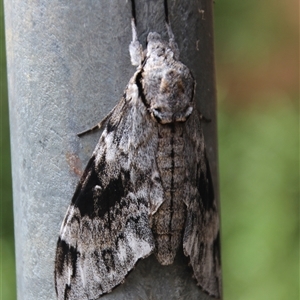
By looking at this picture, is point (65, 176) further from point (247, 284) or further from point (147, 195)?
point (247, 284)

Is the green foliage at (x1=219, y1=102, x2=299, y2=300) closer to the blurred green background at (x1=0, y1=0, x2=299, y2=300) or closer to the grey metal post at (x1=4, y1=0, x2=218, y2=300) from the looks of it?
the blurred green background at (x1=0, y1=0, x2=299, y2=300)

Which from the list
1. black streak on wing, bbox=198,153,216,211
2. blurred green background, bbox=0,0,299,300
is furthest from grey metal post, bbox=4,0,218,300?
blurred green background, bbox=0,0,299,300

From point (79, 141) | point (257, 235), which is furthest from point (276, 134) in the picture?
point (79, 141)

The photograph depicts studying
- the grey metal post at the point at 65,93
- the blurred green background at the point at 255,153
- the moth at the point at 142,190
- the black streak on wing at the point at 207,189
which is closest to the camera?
the grey metal post at the point at 65,93

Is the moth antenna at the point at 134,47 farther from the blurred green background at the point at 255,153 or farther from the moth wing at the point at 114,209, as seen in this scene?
the blurred green background at the point at 255,153

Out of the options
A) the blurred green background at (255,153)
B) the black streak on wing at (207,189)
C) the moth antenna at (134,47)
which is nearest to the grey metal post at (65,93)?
the moth antenna at (134,47)

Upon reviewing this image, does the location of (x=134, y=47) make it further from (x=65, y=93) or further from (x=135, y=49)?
(x=65, y=93)

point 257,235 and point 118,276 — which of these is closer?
point 118,276
